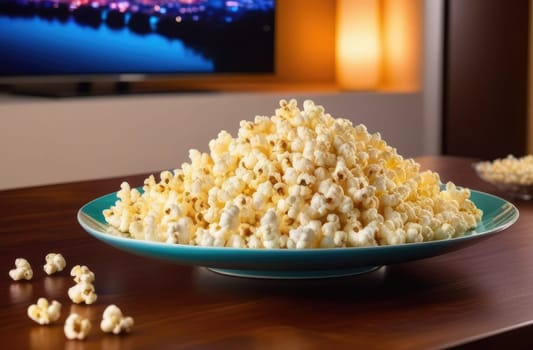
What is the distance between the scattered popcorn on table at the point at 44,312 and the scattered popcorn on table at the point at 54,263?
173 mm

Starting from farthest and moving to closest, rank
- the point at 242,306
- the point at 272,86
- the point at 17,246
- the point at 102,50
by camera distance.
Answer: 1. the point at 272,86
2. the point at 102,50
3. the point at 17,246
4. the point at 242,306

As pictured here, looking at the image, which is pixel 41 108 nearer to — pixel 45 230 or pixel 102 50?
pixel 102 50

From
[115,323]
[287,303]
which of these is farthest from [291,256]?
[115,323]

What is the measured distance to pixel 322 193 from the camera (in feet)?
3.16

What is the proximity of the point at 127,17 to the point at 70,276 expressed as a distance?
2.78m

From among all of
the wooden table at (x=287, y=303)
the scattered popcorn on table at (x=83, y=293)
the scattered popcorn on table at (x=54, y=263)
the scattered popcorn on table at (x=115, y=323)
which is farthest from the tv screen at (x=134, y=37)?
the scattered popcorn on table at (x=115, y=323)

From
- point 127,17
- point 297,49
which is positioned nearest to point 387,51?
point 297,49

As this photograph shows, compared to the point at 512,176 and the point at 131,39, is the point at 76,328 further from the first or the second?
the point at 131,39

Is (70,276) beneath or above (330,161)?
beneath

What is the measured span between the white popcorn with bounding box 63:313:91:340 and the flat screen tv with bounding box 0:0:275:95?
9.25ft

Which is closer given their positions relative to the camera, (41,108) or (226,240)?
(226,240)

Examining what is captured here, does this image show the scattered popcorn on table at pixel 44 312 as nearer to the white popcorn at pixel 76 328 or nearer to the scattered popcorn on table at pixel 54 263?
the white popcorn at pixel 76 328

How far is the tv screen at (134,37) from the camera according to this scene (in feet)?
11.6

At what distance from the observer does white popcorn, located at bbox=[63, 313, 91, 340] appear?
0.82 meters
